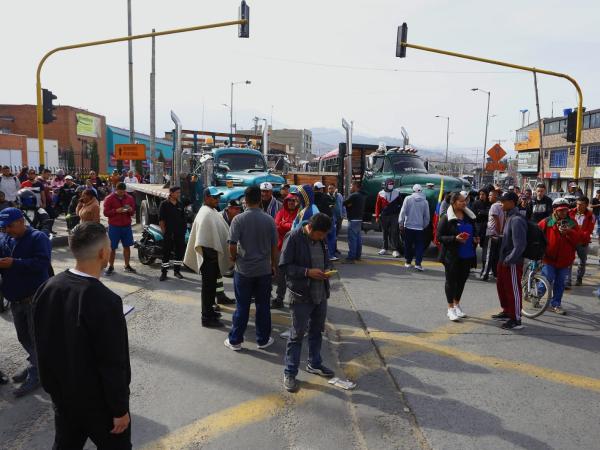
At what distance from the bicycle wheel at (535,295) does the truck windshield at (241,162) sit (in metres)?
7.68

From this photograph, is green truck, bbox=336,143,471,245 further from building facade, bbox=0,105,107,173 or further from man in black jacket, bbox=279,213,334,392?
building facade, bbox=0,105,107,173

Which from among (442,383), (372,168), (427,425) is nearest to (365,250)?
(372,168)

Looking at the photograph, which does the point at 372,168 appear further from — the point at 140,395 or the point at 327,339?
the point at 140,395

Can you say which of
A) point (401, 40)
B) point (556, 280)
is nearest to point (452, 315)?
point (556, 280)

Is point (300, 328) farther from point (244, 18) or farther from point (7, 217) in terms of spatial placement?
point (244, 18)

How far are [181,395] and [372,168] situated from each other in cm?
1062

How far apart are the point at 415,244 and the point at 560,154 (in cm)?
4994

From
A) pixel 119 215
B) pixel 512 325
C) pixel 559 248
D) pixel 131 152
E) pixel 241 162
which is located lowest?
pixel 512 325

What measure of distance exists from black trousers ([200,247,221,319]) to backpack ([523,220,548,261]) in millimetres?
3981

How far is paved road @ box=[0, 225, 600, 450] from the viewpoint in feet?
12.3

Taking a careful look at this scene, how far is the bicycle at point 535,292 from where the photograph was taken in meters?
6.89

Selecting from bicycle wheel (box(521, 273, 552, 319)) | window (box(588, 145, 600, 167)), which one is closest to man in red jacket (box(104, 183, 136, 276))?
bicycle wheel (box(521, 273, 552, 319))

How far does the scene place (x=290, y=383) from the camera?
4.48 metres

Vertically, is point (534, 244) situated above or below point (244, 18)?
below
